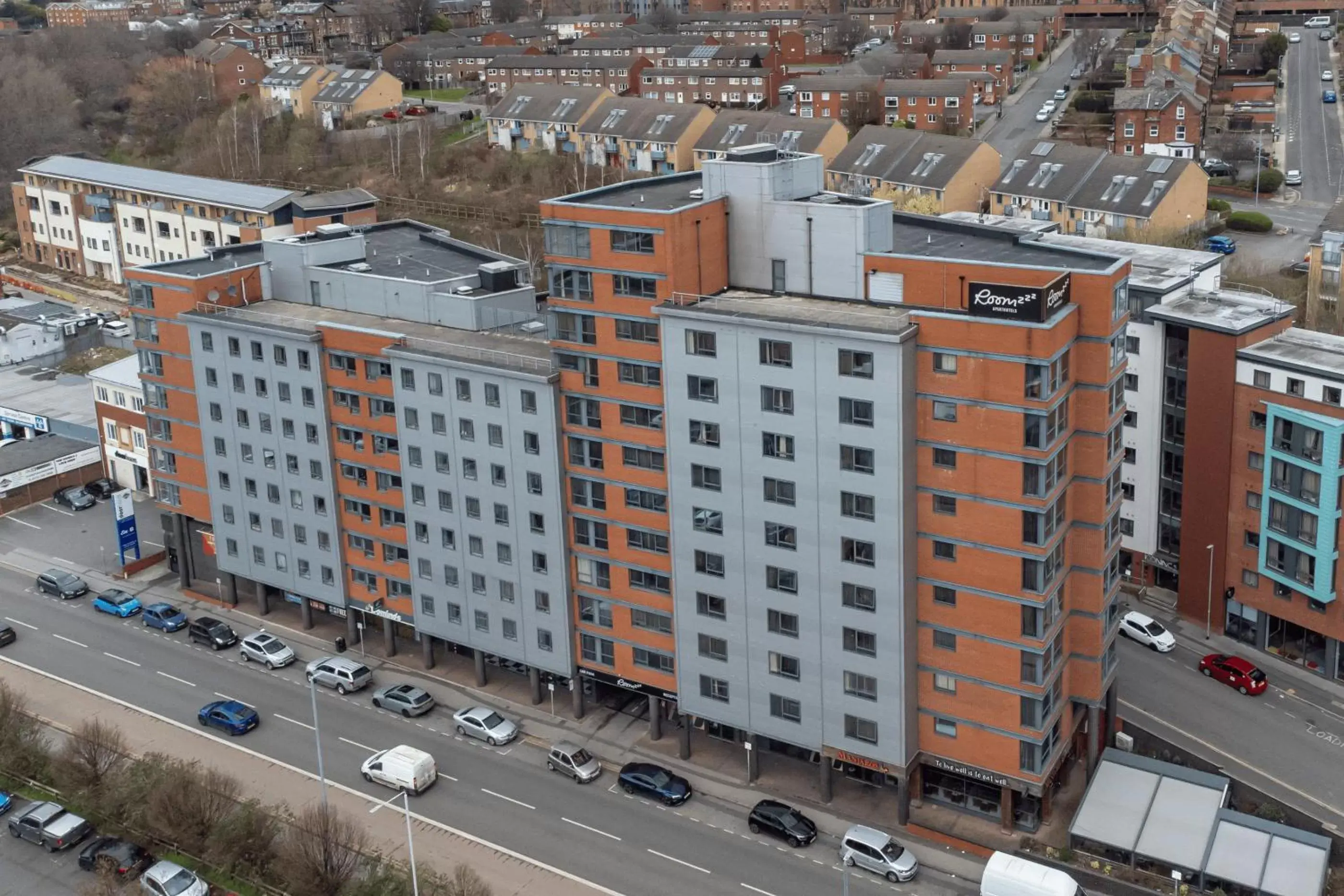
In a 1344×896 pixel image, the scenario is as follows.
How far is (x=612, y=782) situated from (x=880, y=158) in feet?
272

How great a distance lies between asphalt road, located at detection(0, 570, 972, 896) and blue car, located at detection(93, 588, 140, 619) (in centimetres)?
41

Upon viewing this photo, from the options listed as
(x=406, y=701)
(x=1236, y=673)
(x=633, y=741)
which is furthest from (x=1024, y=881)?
(x=406, y=701)

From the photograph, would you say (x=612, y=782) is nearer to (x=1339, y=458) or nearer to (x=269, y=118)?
(x=1339, y=458)

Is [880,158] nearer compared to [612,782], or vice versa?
[612,782]

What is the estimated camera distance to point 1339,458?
5941cm

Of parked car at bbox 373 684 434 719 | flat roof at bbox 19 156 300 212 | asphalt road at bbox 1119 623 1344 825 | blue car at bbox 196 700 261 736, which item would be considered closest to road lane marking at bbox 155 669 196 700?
blue car at bbox 196 700 261 736

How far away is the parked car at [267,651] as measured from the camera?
6756 centimetres

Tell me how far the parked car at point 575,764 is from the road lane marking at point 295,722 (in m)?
11.7

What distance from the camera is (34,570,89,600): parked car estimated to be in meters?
76.6

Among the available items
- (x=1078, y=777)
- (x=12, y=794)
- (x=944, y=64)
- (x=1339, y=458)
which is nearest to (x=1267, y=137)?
(x=944, y=64)

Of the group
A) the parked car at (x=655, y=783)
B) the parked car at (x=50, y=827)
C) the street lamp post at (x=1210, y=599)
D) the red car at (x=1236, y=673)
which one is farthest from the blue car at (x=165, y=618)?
the street lamp post at (x=1210, y=599)

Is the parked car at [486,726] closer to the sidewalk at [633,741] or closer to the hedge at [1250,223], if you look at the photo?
the sidewalk at [633,741]

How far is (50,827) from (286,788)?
8.95 m

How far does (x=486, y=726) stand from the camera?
199ft
